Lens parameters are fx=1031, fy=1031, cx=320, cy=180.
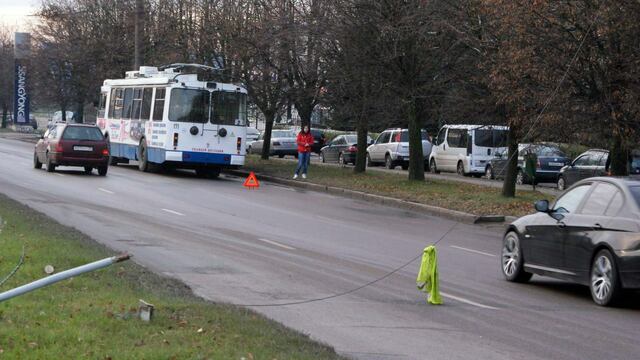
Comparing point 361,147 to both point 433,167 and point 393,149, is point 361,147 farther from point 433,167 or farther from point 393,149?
point 393,149

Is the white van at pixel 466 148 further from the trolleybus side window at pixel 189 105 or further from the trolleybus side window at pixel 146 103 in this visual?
the trolleybus side window at pixel 146 103

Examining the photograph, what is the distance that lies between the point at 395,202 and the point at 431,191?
181 cm

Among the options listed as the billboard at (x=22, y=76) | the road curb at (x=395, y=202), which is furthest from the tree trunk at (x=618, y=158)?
the billboard at (x=22, y=76)

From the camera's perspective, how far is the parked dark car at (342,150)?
5012 cm

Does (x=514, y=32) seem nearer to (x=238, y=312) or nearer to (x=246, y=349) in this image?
(x=238, y=312)

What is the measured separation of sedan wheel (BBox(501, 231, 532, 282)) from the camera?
546 inches


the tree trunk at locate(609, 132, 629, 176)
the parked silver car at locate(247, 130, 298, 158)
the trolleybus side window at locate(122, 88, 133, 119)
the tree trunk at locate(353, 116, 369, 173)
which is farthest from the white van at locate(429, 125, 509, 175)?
the tree trunk at locate(609, 132, 629, 176)

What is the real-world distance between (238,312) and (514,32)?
47.3ft

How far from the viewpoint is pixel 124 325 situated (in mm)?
8250

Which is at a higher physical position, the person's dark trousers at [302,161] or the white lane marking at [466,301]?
the person's dark trousers at [302,161]

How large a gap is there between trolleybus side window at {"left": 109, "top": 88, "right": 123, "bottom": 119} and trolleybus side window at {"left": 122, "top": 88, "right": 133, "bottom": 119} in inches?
25.3

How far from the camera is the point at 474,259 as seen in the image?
16.6 meters

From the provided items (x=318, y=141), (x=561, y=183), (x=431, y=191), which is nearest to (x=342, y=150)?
(x=318, y=141)

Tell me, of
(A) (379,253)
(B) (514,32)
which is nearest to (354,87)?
(B) (514,32)
